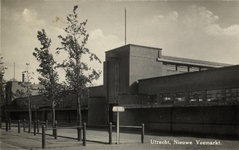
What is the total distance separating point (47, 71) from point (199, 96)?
14490mm

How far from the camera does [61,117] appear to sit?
50.8 m

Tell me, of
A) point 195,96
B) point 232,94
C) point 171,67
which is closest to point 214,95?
point 232,94

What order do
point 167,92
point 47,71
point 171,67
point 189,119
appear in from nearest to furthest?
point 47,71 → point 189,119 → point 167,92 → point 171,67

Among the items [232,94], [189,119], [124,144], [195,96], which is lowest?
[124,144]

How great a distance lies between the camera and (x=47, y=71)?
22.9m

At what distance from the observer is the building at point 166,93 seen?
2362cm

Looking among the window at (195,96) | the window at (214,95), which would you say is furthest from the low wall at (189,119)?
the window at (195,96)

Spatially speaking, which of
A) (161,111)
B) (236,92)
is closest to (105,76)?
(161,111)

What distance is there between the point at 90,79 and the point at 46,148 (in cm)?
571

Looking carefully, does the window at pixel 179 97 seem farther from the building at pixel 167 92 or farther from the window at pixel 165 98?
the window at pixel 165 98

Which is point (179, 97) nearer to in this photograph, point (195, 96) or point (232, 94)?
point (195, 96)

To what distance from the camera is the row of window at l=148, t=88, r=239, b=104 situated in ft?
77.8

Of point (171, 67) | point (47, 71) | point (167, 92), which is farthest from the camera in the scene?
point (171, 67)

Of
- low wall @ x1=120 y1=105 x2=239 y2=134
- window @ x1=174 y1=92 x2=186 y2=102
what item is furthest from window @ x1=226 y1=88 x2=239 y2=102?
window @ x1=174 y1=92 x2=186 y2=102
